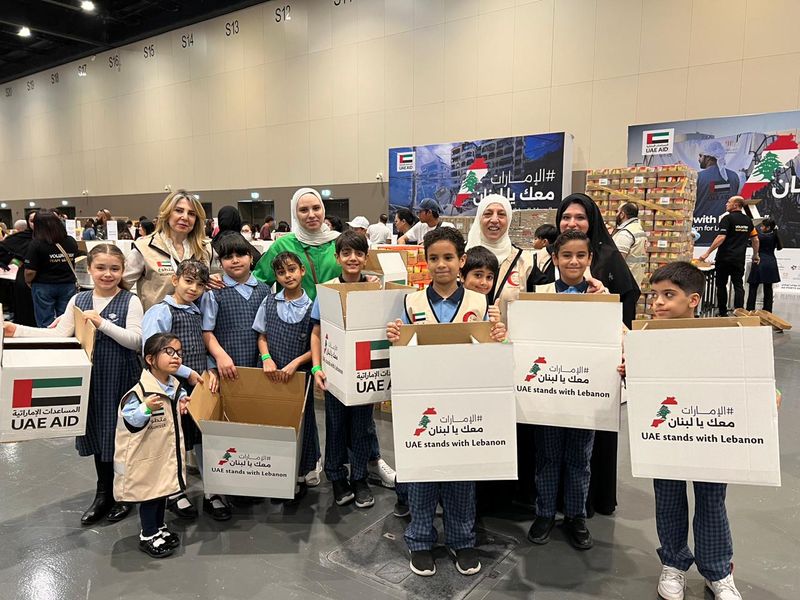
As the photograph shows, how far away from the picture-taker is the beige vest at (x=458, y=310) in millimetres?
2234

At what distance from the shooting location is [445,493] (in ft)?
7.24

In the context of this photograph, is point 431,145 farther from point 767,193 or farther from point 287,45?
point 767,193

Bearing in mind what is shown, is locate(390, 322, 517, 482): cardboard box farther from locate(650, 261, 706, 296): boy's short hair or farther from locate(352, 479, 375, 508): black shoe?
locate(352, 479, 375, 508): black shoe

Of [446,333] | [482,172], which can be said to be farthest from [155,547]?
[482,172]

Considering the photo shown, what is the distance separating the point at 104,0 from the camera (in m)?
16.0

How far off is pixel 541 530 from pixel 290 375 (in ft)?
4.65

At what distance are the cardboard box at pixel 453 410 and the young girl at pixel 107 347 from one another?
1.47m

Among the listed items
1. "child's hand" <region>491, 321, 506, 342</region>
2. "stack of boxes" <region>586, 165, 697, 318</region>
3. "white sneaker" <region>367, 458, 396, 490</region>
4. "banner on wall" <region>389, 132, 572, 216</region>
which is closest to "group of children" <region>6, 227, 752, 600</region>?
"child's hand" <region>491, 321, 506, 342</region>

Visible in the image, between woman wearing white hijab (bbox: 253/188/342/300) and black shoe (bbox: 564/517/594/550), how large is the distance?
1.74 m

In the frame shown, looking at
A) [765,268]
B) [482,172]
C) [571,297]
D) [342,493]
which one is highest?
[482,172]

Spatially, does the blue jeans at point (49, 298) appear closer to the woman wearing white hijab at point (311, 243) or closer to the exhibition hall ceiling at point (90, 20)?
the woman wearing white hijab at point (311, 243)

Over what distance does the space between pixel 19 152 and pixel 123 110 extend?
26.9ft

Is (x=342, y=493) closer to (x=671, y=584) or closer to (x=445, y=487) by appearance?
(x=445, y=487)

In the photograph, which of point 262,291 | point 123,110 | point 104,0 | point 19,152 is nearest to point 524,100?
point 262,291
